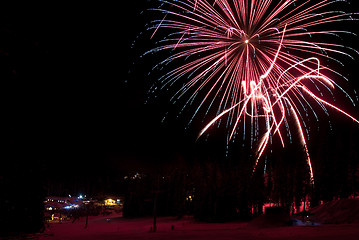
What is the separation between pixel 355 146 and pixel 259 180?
1133 cm

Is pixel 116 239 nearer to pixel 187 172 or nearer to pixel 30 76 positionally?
pixel 30 76

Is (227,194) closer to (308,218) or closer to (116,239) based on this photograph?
(308,218)

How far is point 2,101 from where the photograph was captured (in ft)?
23.5

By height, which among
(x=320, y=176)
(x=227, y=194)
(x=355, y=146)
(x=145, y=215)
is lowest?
(x=145, y=215)

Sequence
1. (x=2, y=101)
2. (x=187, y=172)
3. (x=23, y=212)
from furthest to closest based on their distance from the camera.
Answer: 1. (x=187, y=172)
2. (x=23, y=212)
3. (x=2, y=101)

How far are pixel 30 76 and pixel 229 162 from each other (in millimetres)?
34394

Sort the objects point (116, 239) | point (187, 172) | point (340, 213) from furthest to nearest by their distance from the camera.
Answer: point (187, 172) → point (340, 213) → point (116, 239)

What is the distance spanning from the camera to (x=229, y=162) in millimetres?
40062

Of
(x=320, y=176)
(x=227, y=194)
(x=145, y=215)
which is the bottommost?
(x=145, y=215)

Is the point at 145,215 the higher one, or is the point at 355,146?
the point at 355,146

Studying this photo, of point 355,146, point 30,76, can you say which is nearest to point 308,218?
point 355,146

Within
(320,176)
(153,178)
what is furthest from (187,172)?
(320,176)

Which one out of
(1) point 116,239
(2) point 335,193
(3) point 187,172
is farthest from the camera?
(3) point 187,172

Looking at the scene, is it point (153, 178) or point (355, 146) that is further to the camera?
point (153, 178)
